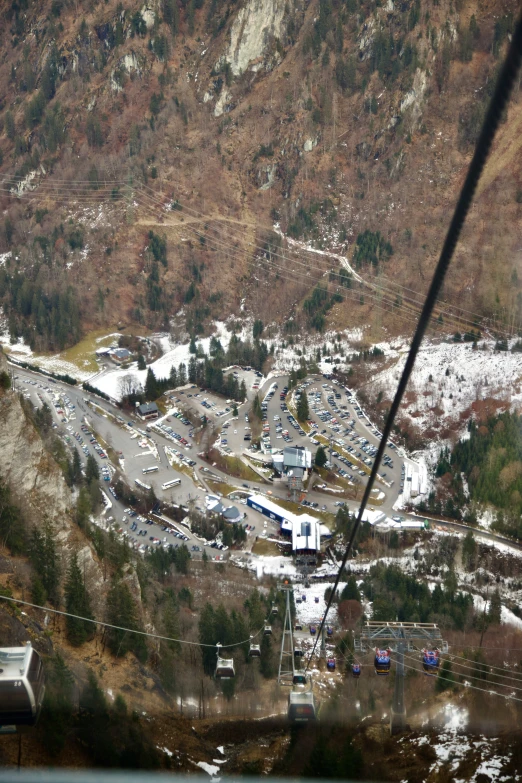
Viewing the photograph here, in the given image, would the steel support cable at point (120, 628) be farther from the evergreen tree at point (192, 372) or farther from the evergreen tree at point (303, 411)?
the evergreen tree at point (192, 372)

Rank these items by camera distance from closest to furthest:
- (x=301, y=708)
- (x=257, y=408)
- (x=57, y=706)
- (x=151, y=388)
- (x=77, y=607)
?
(x=57, y=706)
(x=301, y=708)
(x=77, y=607)
(x=257, y=408)
(x=151, y=388)

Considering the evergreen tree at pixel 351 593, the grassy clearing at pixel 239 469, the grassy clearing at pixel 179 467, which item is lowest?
the grassy clearing at pixel 179 467

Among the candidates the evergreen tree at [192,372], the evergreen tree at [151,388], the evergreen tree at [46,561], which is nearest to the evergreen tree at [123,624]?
the evergreen tree at [46,561]

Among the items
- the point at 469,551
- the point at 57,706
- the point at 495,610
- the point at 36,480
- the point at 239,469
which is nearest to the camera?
the point at 57,706

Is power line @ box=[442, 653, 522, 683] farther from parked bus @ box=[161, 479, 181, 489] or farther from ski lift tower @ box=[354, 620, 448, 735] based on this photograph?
parked bus @ box=[161, 479, 181, 489]

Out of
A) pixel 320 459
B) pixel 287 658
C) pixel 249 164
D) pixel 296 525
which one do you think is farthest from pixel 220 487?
pixel 249 164

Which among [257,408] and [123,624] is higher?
[123,624]

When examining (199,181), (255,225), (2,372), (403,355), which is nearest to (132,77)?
(199,181)

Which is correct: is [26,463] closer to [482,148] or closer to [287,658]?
[287,658]
